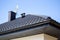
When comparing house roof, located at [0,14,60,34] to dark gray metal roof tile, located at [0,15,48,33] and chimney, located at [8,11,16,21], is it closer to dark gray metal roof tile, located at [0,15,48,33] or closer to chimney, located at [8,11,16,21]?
dark gray metal roof tile, located at [0,15,48,33]

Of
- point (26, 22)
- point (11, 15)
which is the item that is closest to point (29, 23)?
point (26, 22)

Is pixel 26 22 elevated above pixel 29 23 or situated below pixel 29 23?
below

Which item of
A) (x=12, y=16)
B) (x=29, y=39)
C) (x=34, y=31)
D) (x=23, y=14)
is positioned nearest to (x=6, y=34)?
(x=29, y=39)

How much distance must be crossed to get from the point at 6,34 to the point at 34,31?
2.09 metres

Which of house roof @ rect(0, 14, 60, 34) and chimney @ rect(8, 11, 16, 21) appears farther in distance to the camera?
chimney @ rect(8, 11, 16, 21)

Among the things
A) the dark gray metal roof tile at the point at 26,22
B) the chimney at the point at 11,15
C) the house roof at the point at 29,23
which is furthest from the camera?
the chimney at the point at 11,15

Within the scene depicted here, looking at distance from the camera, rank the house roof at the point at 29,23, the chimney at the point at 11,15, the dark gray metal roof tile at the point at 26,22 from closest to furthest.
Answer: the house roof at the point at 29,23 < the dark gray metal roof tile at the point at 26,22 < the chimney at the point at 11,15

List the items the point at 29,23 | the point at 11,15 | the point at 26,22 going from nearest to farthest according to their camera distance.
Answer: the point at 29,23 < the point at 26,22 < the point at 11,15

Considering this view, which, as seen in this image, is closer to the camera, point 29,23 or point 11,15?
point 29,23

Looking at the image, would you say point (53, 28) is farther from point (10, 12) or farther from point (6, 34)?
point (10, 12)

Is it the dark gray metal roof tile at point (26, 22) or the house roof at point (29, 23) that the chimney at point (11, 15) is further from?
the house roof at point (29, 23)

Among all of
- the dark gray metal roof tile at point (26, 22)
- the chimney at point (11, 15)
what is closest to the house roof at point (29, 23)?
the dark gray metal roof tile at point (26, 22)

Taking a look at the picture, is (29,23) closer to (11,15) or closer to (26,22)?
(26,22)

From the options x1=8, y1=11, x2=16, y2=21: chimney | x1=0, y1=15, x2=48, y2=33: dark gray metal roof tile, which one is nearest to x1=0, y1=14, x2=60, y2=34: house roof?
x1=0, y1=15, x2=48, y2=33: dark gray metal roof tile
